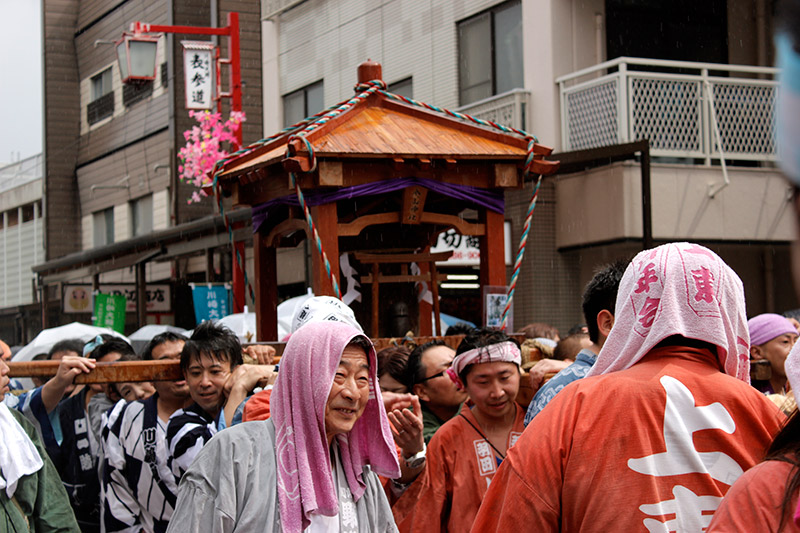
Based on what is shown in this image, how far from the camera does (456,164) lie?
6676 millimetres

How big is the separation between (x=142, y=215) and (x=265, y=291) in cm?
1717

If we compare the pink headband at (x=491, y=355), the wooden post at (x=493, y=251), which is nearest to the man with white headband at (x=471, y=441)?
the pink headband at (x=491, y=355)

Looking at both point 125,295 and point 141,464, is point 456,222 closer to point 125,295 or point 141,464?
point 141,464

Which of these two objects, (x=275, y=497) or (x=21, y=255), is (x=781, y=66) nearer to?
(x=275, y=497)

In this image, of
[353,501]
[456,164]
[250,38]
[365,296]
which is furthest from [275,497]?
[250,38]

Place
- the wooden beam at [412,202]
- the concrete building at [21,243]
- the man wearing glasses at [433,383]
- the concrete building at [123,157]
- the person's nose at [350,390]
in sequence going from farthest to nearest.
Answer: the concrete building at [21,243] → the concrete building at [123,157] → the wooden beam at [412,202] → the man wearing glasses at [433,383] → the person's nose at [350,390]

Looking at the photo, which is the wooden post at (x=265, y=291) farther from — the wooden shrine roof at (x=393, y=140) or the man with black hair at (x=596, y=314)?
the man with black hair at (x=596, y=314)

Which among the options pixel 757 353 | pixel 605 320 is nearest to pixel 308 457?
pixel 605 320

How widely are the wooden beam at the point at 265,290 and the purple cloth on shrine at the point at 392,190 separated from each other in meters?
0.38

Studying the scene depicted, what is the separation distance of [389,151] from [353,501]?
338 cm

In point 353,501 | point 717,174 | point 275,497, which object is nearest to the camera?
point 275,497

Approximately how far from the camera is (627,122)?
41.0 feet

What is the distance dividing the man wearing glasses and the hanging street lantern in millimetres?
11915

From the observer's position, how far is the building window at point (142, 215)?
23.5m
